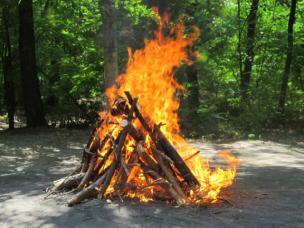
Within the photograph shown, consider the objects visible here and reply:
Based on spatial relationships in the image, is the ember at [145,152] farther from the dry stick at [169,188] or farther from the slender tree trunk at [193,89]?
A: the slender tree trunk at [193,89]

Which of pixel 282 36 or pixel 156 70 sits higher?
pixel 282 36

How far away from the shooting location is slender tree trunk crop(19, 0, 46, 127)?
17.5 m

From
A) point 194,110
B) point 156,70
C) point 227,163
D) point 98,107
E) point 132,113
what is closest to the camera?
point 132,113

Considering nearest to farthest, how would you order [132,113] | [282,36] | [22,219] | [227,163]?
[22,219]
[132,113]
[227,163]
[282,36]

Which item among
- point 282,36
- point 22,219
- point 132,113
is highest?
point 282,36

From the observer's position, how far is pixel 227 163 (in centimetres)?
1109

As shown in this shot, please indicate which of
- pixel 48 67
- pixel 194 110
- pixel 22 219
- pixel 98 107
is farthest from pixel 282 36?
pixel 22 219

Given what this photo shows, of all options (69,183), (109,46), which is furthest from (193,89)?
(69,183)

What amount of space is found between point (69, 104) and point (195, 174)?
12.1 metres

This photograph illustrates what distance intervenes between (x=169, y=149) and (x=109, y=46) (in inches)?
146

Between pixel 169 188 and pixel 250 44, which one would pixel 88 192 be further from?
pixel 250 44

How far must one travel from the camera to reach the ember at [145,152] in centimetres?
691

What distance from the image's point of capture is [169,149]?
7180 mm

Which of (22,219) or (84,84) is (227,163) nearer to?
(22,219)
